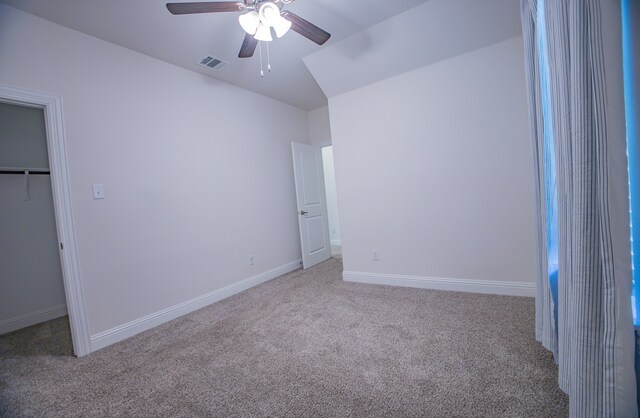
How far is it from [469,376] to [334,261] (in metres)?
2.92

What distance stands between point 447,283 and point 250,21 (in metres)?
2.89

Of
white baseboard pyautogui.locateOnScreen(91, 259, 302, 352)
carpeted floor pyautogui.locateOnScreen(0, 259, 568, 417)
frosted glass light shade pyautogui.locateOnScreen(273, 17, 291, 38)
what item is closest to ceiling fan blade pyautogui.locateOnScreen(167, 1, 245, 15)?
frosted glass light shade pyautogui.locateOnScreen(273, 17, 291, 38)

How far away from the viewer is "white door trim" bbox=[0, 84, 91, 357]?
1.94 meters

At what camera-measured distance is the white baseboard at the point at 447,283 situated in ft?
7.79

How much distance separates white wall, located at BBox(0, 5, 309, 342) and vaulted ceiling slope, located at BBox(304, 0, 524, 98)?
4.44 feet

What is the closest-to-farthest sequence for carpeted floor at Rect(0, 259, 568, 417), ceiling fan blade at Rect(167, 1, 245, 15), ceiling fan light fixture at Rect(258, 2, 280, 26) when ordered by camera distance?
1. carpeted floor at Rect(0, 259, 568, 417)
2. ceiling fan blade at Rect(167, 1, 245, 15)
3. ceiling fan light fixture at Rect(258, 2, 280, 26)

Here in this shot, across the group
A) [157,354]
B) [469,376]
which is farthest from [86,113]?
[469,376]

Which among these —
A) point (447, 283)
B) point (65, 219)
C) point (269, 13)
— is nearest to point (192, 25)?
point (269, 13)

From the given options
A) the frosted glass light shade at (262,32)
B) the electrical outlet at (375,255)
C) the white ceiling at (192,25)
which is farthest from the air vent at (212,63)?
the electrical outlet at (375,255)

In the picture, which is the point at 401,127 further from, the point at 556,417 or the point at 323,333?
the point at 556,417

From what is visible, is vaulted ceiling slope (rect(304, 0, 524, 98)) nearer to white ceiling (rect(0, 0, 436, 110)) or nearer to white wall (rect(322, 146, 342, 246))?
white ceiling (rect(0, 0, 436, 110))

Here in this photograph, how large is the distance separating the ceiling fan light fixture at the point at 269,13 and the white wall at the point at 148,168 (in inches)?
62.2

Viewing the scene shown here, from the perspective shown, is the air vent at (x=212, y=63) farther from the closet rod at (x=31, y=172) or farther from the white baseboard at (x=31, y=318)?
the white baseboard at (x=31, y=318)

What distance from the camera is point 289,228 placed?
399 centimetres
